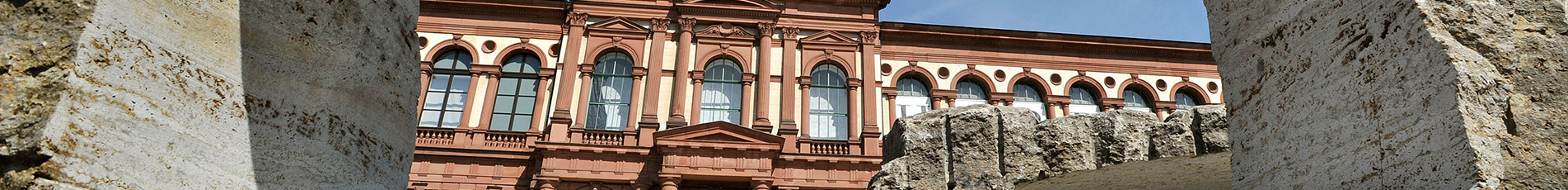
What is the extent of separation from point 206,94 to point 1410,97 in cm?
328

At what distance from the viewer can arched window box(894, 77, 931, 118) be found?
67.2ft

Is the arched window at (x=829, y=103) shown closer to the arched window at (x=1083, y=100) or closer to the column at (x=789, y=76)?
the column at (x=789, y=76)

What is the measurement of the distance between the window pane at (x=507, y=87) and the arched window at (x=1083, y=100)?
34.6ft

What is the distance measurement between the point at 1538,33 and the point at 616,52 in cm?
1754

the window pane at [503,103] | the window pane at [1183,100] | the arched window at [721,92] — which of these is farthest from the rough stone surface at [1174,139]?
the window pane at [1183,100]

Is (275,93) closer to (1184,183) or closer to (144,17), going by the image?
(144,17)

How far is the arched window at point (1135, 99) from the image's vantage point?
21.7m

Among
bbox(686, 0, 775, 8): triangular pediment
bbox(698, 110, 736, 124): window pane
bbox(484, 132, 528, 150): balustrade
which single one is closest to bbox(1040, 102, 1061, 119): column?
bbox(686, 0, 775, 8): triangular pediment

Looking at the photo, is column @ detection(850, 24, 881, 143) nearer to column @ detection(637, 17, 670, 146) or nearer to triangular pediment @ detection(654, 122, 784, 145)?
triangular pediment @ detection(654, 122, 784, 145)

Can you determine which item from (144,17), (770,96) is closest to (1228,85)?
(144,17)

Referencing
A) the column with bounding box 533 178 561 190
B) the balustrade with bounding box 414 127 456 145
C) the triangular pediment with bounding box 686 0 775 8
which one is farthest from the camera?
the triangular pediment with bounding box 686 0 775 8

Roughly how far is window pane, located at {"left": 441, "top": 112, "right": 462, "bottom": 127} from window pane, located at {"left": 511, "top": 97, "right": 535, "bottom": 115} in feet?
3.09

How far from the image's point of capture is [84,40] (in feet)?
8.71

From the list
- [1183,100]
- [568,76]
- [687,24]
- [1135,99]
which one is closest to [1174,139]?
[568,76]
